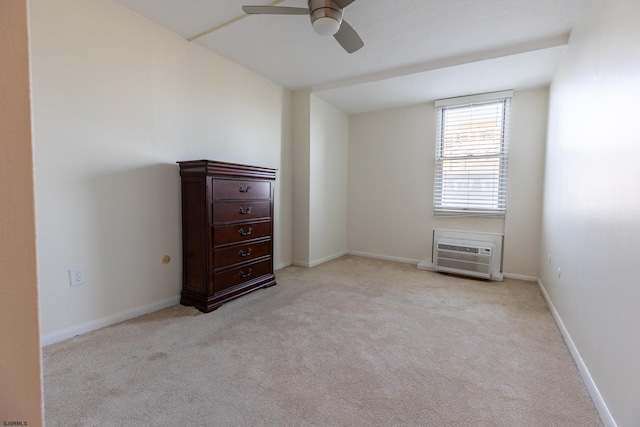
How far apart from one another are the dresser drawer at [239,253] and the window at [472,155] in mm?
2375

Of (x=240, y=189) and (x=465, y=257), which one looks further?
(x=465, y=257)

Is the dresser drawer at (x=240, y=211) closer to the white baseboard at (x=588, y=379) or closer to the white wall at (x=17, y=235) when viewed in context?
the white wall at (x=17, y=235)

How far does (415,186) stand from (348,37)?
2449 mm

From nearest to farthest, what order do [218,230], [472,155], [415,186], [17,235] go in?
[17,235] < [218,230] < [472,155] < [415,186]

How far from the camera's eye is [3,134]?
43cm

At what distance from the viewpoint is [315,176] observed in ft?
12.9

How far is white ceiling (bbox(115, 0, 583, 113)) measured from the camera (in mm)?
2123

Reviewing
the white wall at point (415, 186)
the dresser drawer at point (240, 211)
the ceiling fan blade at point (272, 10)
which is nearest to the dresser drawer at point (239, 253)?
the dresser drawer at point (240, 211)

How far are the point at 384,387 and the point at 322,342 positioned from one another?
21.2 inches

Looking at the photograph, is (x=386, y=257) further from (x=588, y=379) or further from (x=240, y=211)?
(x=588, y=379)

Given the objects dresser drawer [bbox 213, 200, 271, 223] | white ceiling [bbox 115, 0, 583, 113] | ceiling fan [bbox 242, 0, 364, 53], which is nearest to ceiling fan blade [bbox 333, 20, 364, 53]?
ceiling fan [bbox 242, 0, 364, 53]

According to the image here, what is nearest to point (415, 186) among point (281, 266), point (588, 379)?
point (281, 266)

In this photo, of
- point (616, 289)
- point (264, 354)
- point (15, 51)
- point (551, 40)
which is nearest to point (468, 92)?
point (551, 40)

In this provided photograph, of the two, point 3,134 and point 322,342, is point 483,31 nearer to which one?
point 322,342
